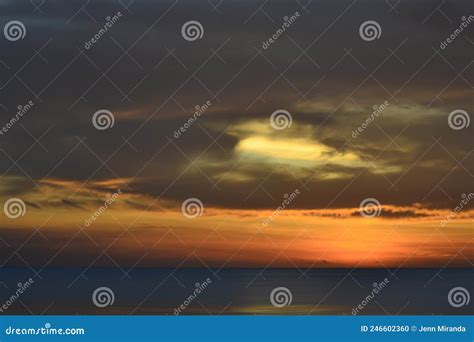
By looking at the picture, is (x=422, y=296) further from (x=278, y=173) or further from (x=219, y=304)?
(x=278, y=173)

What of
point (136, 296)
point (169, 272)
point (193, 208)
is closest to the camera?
point (193, 208)

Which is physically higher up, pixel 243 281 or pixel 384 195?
pixel 243 281

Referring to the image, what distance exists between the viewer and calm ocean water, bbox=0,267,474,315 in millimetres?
34781

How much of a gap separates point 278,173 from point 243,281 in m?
24.1

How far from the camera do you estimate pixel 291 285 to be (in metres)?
51.2

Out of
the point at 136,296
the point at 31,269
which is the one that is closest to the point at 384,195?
the point at 136,296

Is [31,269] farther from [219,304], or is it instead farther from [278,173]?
[278,173]

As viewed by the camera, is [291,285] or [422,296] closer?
[422,296]

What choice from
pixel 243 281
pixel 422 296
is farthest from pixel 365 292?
pixel 243 281

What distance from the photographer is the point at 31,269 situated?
6975cm

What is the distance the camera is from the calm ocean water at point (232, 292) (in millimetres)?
34781

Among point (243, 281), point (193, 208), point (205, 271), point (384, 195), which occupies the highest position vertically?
point (205, 271)

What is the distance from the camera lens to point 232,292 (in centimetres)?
4359

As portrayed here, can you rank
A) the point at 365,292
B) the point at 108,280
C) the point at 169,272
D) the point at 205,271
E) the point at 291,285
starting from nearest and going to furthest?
the point at 365,292
the point at 291,285
the point at 108,280
the point at 169,272
the point at 205,271
